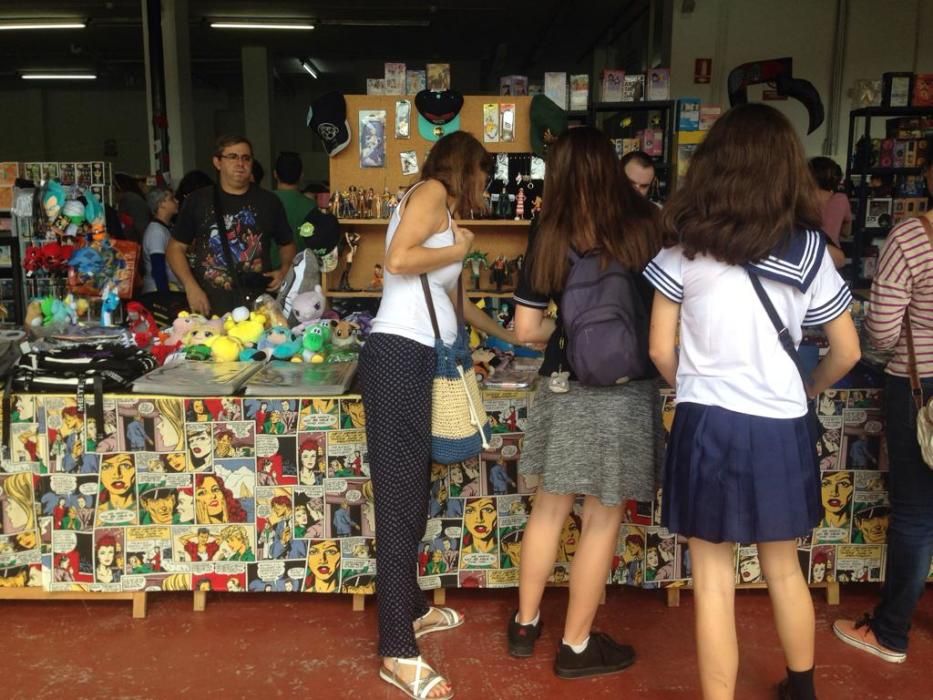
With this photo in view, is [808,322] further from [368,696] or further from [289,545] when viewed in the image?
[289,545]

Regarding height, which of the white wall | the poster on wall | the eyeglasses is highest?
the white wall

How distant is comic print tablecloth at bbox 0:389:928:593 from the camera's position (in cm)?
265

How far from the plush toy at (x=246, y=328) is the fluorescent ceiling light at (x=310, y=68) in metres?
12.4

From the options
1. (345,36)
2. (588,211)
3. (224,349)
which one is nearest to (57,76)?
(345,36)

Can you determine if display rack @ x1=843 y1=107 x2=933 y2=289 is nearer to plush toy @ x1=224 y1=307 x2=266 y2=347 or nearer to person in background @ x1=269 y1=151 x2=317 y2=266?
person in background @ x1=269 y1=151 x2=317 y2=266

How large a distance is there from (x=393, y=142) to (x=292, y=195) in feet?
1.89

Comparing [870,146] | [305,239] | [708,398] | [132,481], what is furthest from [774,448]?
[870,146]

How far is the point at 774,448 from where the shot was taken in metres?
1.86

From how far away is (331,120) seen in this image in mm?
4223

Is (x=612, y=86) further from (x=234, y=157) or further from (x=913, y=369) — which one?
(x=913, y=369)

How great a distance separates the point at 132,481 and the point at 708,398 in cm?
177

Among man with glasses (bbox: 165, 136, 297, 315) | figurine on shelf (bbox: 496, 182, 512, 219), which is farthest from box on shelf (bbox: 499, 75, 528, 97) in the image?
man with glasses (bbox: 165, 136, 297, 315)

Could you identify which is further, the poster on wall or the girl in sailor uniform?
the poster on wall

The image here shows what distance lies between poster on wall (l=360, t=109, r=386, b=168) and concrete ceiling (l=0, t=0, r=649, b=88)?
263 inches
